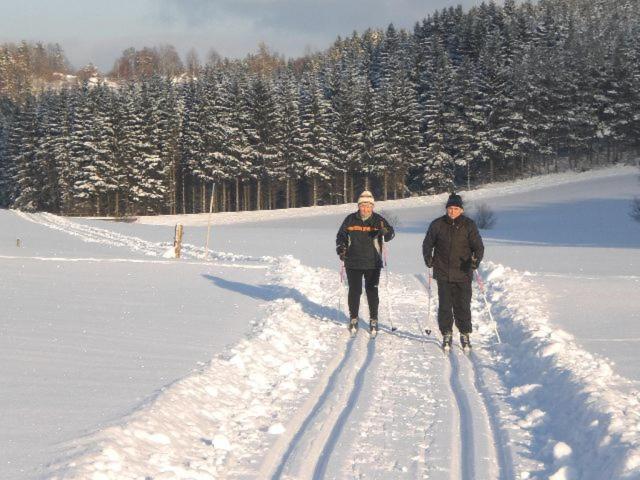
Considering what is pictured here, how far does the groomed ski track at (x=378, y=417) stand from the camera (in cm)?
412

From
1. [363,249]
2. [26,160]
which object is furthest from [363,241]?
[26,160]

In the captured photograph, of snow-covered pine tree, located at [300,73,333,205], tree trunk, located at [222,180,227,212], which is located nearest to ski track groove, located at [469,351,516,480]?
snow-covered pine tree, located at [300,73,333,205]

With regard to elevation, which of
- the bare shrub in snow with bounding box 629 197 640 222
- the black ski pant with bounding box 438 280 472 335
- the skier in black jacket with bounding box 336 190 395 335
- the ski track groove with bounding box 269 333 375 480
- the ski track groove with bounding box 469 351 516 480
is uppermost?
the bare shrub in snow with bounding box 629 197 640 222

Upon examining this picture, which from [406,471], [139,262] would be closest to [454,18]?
[139,262]

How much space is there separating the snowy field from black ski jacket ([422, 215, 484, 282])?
3.22 feet

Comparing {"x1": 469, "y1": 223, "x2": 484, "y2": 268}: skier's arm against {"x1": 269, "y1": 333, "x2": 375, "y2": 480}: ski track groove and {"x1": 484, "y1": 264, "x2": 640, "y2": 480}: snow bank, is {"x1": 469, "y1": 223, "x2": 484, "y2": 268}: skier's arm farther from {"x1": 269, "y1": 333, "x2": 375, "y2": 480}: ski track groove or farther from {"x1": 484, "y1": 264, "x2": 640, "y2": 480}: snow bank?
{"x1": 269, "y1": 333, "x2": 375, "y2": 480}: ski track groove

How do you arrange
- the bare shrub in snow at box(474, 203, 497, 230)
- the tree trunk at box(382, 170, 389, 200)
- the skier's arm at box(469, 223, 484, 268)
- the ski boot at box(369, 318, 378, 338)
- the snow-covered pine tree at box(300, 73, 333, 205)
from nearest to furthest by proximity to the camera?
the skier's arm at box(469, 223, 484, 268) → the ski boot at box(369, 318, 378, 338) → the bare shrub in snow at box(474, 203, 497, 230) → the snow-covered pine tree at box(300, 73, 333, 205) → the tree trunk at box(382, 170, 389, 200)

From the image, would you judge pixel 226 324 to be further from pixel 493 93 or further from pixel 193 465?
pixel 493 93

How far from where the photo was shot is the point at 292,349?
7691 millimetres

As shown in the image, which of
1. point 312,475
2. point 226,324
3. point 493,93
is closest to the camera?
point 312,475

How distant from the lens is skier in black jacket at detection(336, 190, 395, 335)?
9.20 metres

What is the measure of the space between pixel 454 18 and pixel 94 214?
167 feet

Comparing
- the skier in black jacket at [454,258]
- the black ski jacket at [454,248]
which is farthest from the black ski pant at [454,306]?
the black ski jacket at [454,248]

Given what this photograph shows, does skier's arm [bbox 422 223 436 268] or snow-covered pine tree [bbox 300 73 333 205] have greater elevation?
snow-covered pine tree [bbox 300 73 333 205]
